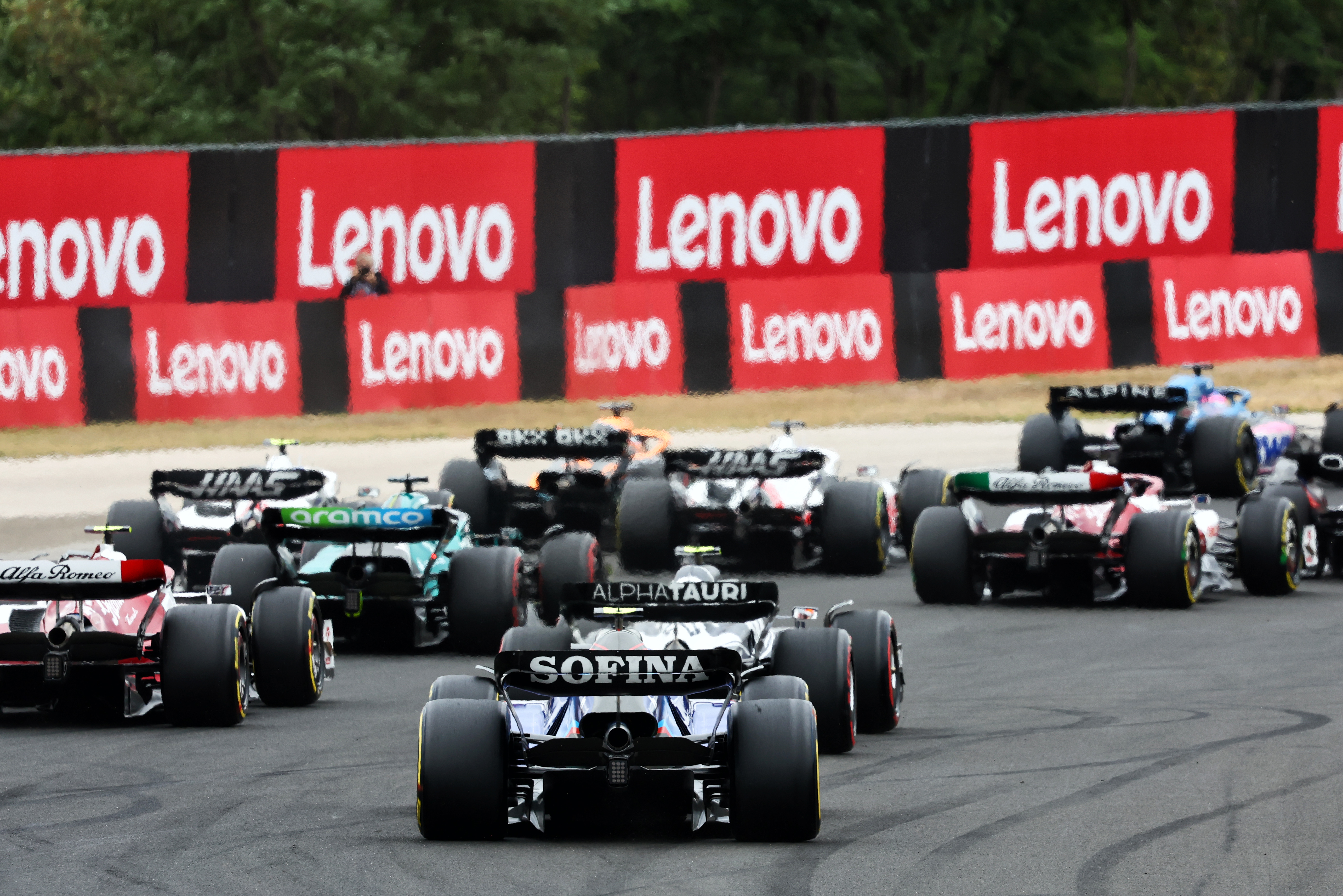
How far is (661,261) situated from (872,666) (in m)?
18.8

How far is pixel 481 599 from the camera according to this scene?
14.5m

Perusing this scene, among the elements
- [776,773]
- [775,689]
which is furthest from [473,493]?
[776,773]

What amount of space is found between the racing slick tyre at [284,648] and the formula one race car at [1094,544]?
5.49 meters

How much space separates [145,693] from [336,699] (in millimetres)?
1249

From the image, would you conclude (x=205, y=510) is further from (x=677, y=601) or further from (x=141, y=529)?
(x=677, y=601)

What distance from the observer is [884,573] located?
1892 cm

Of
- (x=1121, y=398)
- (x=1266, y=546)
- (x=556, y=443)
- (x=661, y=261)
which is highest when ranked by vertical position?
(x=661, y=261)

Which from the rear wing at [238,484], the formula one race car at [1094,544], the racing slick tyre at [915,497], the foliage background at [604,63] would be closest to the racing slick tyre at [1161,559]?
the formula one race car at [1094,544]

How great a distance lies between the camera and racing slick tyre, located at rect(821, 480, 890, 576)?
60.9 ft

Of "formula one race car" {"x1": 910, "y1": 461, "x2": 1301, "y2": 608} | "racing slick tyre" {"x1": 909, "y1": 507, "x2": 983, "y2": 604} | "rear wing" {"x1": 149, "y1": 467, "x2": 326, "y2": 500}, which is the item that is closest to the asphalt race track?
"formula one race car" {"x1": 910, "y1": 461, "x2": 1301, "y2": 608}

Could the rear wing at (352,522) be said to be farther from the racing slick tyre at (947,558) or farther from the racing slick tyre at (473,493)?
the racing slick tyre at (473,493)

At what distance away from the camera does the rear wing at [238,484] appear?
1698 centimetres

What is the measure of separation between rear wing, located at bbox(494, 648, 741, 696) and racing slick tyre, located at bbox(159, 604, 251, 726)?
3.10 meters

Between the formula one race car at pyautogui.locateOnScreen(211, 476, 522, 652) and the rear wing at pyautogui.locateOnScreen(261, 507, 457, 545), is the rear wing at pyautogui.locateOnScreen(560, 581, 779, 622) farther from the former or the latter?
the rear wing at pyautogui.locateOnScreen(261, 507, 457, 545)
